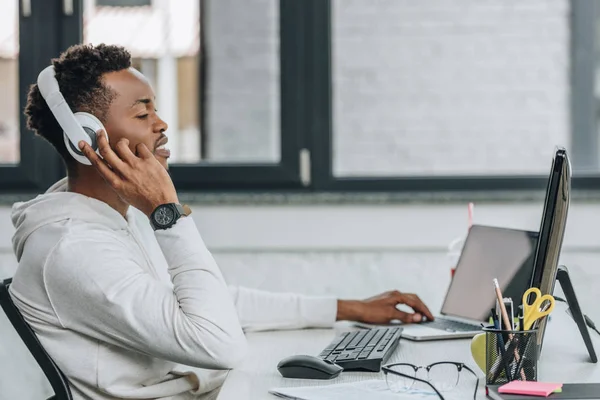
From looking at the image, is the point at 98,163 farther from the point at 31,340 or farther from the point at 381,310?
the point at 381,310

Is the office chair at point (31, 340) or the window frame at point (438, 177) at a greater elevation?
the window frame at point (438, 177)

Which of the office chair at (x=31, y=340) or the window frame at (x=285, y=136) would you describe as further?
the window frame at (x=285, y=136)

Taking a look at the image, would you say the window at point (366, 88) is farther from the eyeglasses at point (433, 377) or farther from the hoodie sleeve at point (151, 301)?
the eyeglasses at point (433, 377)

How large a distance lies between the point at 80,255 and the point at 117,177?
0.16 meters

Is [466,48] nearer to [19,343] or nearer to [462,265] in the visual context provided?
[462,265]

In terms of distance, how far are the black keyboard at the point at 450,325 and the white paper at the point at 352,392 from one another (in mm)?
543

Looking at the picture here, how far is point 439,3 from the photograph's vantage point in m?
2.66

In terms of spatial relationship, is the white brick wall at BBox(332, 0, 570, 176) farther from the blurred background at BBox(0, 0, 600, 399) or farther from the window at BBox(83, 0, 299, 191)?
the window at BBox(83, 0, 299, 191)

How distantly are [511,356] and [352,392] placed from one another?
0.73 feet

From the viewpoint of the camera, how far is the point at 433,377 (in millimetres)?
1279

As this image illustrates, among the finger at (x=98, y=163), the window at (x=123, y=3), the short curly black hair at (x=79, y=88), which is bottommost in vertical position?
the finger at (x=98, y=163)

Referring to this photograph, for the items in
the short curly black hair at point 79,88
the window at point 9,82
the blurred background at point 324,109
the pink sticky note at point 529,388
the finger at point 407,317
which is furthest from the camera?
the window at point 9,82

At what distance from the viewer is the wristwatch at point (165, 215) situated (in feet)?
4.69

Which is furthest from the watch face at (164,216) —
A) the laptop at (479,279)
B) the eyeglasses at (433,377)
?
the laptop at (479,279)
